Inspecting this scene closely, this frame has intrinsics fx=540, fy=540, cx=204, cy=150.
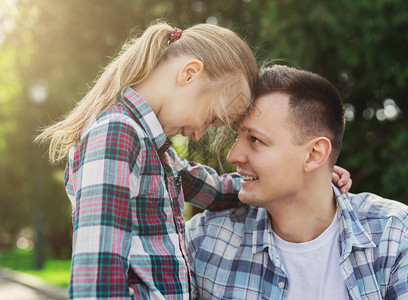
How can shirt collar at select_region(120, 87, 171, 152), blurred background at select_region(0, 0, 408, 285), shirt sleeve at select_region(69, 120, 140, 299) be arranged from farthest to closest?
blurred background at select_region(0, 0, 408, 285), shirt collar at select_region(120, 87, 171, 152), shirt sleeve at select_region(69, 120, 140, 299)

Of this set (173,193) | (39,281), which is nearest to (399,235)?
(173,193)

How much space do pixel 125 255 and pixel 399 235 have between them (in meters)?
1.39

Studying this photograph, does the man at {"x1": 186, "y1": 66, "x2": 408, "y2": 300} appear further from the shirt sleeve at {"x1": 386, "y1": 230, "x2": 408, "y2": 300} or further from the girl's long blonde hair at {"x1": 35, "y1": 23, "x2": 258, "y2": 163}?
the girl's long blonde hair at {"x1": 35, "y1": 23, "x2": 258, "y2": 163}

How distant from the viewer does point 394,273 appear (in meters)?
2.54

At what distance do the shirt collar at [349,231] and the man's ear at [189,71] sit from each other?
1048mm

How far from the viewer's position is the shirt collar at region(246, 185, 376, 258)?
8.59 ft

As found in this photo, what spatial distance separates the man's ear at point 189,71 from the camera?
2482mm

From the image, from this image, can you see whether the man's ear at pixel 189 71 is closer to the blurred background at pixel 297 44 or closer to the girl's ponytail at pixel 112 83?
the girl's ponytail at pixel 112 83

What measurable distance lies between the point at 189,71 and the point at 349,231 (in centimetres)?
111

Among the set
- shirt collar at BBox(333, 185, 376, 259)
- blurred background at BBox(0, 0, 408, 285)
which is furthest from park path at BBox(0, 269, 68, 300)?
shirt collar at BBox(333, 185, 376, 259)

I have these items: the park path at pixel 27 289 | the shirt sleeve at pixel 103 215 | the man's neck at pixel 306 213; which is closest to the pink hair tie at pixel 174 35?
the shirt sleeve at pixel 103 215

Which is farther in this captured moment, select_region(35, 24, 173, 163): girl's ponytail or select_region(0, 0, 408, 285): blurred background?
select_region(0, 0, 408, 285): blurred background

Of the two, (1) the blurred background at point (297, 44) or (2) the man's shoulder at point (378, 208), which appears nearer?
(2) the man's shoulder at point (378, 208)

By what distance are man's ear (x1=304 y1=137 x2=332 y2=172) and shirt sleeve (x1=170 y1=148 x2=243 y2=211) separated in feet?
1.61
